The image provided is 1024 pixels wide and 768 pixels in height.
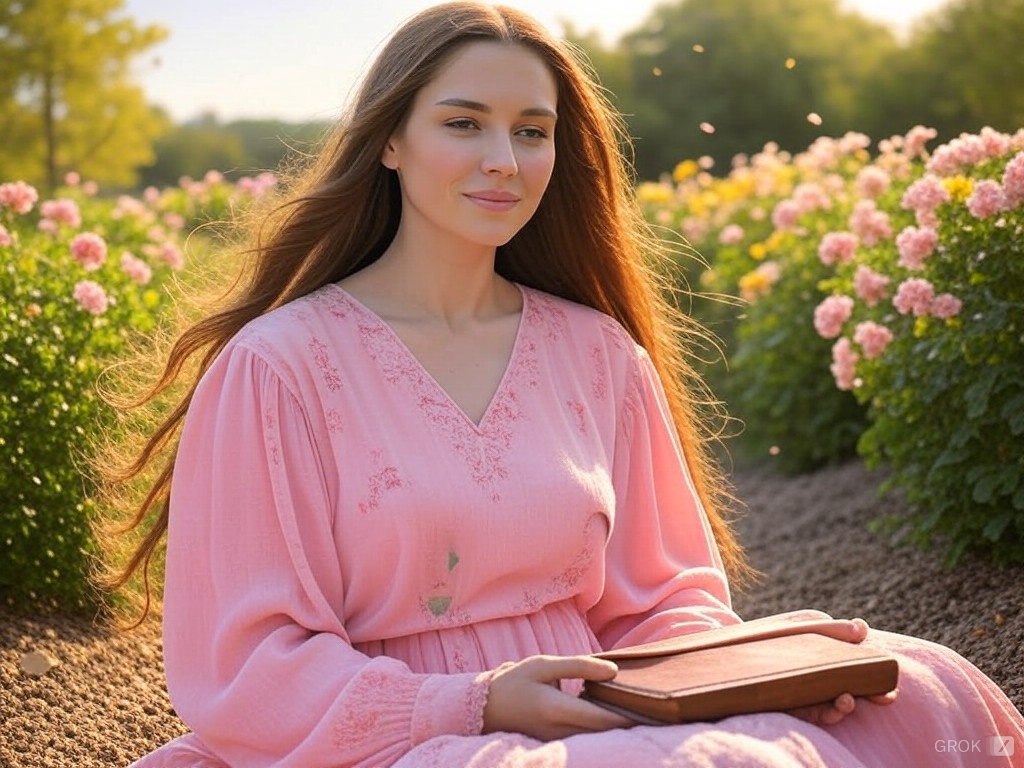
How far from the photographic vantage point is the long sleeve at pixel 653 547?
280cm

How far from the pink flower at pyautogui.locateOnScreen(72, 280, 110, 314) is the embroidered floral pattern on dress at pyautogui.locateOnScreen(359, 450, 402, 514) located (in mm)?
2182

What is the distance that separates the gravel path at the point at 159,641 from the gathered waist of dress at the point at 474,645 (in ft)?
3.78

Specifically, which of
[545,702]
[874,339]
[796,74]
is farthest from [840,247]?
[796,74]

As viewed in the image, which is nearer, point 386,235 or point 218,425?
point 218,425

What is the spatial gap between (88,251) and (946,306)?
273 centimetres

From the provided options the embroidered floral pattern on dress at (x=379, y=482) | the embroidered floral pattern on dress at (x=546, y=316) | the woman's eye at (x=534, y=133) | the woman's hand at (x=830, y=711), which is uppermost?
the woman's eye at (x=534, y=133)

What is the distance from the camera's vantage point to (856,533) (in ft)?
18.0

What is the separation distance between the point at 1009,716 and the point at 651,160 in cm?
3566

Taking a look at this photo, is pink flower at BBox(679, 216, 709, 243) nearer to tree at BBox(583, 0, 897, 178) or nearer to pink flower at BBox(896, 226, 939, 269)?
pink flower at BBox(896, 226, 939, 269)

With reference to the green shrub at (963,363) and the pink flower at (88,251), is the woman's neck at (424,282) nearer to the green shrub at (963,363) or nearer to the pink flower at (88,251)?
the green shrub at (963,363)

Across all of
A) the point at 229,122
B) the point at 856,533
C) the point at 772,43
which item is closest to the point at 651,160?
the point at 772,43

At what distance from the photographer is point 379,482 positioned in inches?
96.4

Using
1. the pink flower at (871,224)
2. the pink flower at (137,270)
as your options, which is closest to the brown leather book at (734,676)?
the pink flower at (871,224)

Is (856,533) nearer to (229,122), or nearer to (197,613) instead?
(197,613)
